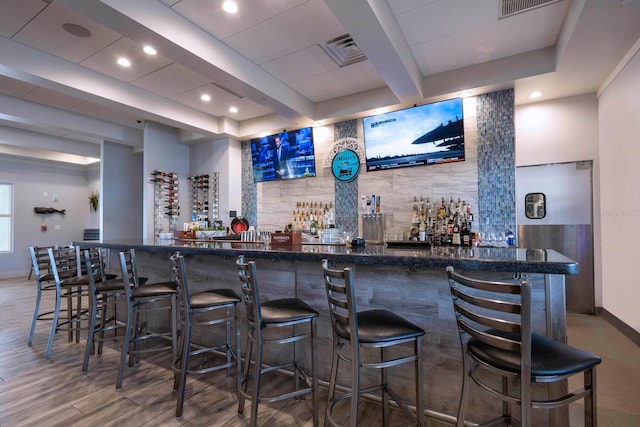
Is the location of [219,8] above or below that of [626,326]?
above

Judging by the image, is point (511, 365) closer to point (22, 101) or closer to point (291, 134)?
point (291, 134)

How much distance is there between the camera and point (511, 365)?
1.20 m

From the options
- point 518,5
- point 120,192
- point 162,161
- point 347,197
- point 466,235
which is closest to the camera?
point 518,5

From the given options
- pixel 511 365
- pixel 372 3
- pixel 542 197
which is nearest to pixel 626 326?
pixel 542 197

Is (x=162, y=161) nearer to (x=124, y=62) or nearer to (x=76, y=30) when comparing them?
(x=124, y=62)

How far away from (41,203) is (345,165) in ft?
29.1

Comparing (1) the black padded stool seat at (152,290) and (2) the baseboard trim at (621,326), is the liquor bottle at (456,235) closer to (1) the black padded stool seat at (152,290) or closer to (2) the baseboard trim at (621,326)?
(2) the baseboard trim at (621,326)

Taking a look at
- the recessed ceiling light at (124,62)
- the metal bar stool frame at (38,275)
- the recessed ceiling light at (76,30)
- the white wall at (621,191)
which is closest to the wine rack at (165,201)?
the metal bar stool frame at (38,275)

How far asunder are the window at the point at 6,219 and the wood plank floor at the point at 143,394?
21.8ft

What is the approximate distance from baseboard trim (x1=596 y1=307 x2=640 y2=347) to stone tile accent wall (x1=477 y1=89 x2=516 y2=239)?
1534mm

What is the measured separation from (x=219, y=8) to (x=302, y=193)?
10.4ft

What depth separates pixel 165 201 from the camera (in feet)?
19.8

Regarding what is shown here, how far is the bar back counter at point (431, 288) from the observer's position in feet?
5.35

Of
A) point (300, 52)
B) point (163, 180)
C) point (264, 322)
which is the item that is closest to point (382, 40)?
point (300, 52)
